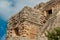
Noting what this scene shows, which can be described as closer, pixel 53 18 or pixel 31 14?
pixel 53 18

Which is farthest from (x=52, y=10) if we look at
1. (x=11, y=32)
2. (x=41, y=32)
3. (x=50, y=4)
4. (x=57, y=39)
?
(x=57, y=39)

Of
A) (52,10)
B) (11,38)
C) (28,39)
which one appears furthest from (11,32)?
(52,10)

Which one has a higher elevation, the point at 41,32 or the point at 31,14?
the point at 31,14

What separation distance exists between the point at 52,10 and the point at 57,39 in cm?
1056

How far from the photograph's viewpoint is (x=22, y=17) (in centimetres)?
2966

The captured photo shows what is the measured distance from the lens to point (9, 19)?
3278 cm

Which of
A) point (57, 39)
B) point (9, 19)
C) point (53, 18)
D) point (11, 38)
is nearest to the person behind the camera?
point (57, 39)

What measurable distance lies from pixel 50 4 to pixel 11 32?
A: 5.73 metres

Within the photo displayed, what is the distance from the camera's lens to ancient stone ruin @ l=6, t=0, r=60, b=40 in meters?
28.3

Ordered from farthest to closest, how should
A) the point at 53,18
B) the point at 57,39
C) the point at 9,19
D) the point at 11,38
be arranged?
the point at 9,19 → the point at 11,38 → the point at 53,18 → the point at 57,39

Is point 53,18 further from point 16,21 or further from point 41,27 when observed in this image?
point 16,21

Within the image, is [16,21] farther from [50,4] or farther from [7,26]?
[50,4]

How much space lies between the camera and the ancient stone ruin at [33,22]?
28.3 meters

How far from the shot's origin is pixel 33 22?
96.7 feet
